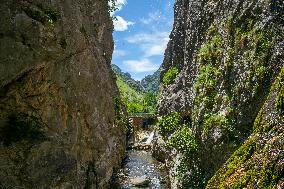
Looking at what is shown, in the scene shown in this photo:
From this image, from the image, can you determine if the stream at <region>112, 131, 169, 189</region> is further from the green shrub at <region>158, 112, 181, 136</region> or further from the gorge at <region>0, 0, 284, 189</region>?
the gorge at <region>0, 0, 284, 189</region>

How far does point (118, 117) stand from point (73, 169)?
2345 cm

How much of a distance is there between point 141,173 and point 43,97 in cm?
2350

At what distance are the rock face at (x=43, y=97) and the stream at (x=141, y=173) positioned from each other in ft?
31.5

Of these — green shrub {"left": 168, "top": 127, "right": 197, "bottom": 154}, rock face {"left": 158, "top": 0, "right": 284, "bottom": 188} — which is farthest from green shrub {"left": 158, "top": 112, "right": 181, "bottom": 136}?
green shrub {"left": 168, "top": 127, "right": 197, "bottom": 154}

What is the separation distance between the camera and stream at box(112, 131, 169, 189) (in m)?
39.2

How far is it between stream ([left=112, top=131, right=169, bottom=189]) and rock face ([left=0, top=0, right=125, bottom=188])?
962cm

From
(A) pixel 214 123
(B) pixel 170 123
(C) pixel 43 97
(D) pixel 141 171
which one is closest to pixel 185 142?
(A) pixel 214 123

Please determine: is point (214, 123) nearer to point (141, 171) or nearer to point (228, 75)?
point (228, 75)

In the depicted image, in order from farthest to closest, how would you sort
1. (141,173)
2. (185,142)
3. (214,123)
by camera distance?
(141,173), (185,142), (214,123)

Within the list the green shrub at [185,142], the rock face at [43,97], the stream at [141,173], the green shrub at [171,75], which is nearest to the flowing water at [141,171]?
the stream at [141,173]

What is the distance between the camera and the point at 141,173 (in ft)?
147

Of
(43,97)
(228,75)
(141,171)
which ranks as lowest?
(141,171)

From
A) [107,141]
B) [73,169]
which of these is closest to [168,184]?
[107,141]

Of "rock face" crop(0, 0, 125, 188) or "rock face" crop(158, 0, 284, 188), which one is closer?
"rock face" crop(0, 0, 125, 188)
